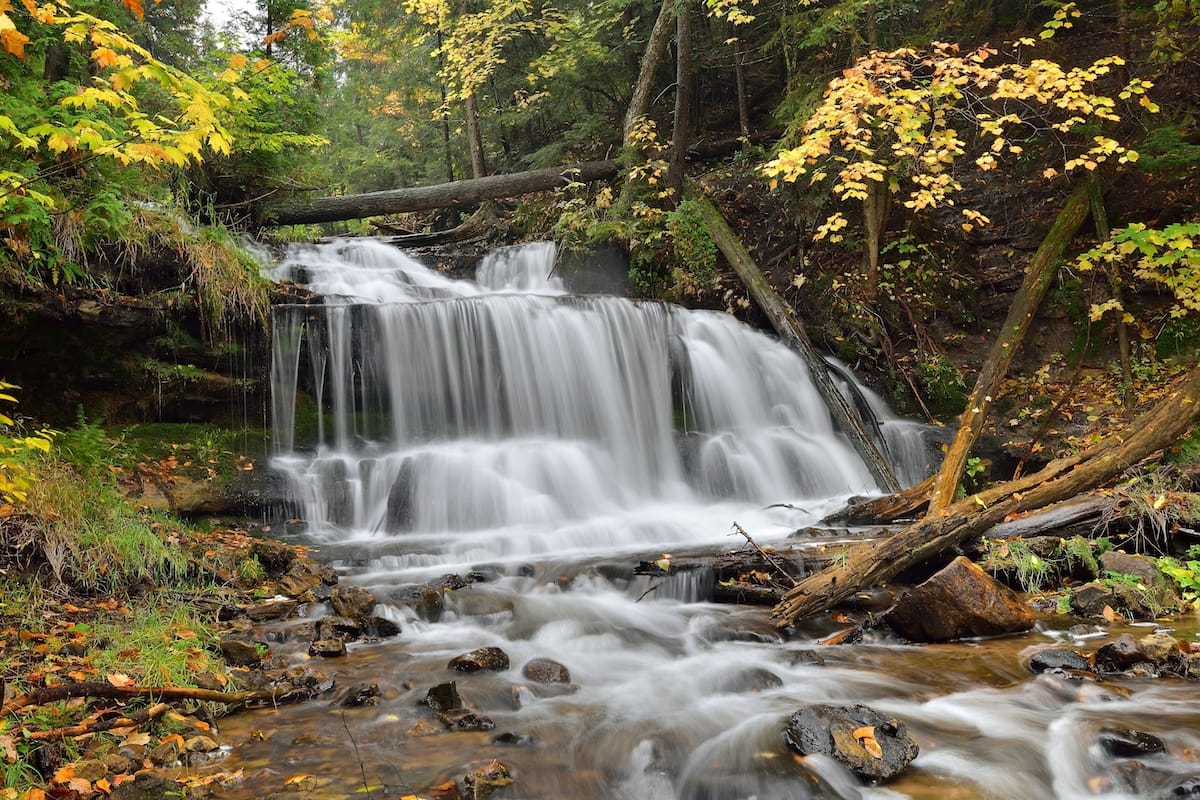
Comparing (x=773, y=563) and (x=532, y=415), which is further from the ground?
(x=532, y=415)

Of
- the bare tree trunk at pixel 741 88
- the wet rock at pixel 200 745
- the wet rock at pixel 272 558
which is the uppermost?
the bare tree trunk at pixel 741 88

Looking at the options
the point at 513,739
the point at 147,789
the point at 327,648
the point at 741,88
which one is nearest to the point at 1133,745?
the point at 513,739

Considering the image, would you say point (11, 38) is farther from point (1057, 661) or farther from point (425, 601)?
point (1057, 661)

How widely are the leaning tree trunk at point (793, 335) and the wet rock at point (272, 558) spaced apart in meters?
6.76

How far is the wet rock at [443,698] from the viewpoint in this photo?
3980 millimetres

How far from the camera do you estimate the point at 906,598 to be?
194 inches

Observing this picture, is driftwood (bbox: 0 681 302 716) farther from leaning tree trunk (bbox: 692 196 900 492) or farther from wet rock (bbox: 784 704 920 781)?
leaning tree trunk (bbox: 692 196 900 492)

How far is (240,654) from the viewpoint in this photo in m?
4.35

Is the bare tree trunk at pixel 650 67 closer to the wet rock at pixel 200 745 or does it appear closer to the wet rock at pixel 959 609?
the wet rock at pixel 959 609

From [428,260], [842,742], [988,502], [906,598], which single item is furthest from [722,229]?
[842,742]

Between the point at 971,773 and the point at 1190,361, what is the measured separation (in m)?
8.31

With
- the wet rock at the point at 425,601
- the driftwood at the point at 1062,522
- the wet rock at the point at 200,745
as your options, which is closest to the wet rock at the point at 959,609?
the driftwood at the point at 1062,522

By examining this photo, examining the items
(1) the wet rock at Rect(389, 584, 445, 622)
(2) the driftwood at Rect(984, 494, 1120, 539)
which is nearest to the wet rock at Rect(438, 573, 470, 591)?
(1) the wet rock at Rect(389, 584, 445, 622)

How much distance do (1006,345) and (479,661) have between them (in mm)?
7544
